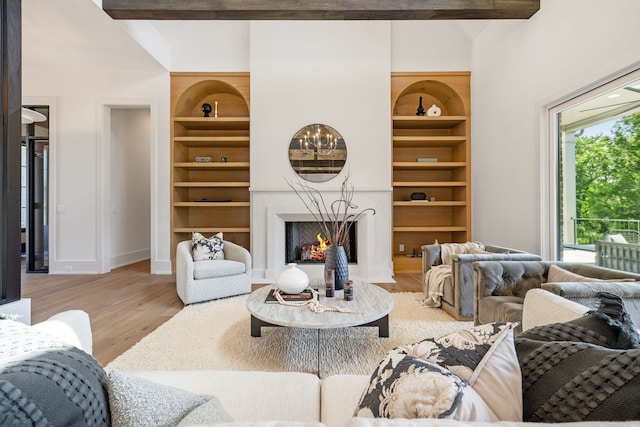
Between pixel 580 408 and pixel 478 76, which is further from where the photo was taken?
pixel 478 76

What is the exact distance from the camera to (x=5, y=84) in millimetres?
2363

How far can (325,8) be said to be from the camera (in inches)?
147

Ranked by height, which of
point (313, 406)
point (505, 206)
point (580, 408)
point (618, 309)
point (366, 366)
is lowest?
point (366, 366)

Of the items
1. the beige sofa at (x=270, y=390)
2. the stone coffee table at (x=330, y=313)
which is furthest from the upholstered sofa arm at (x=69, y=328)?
the stone coffee table at (x=330, y=313)

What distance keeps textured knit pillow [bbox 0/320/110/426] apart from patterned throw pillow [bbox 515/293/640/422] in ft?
3.02

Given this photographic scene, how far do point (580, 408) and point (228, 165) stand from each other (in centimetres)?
492

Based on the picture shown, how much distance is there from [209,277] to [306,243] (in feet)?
6.19

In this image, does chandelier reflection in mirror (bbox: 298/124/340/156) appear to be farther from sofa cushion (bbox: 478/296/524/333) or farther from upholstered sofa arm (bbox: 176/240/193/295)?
sofa cushion (bbox: 478/296/524/333)

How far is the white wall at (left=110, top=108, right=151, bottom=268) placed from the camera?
219 inches

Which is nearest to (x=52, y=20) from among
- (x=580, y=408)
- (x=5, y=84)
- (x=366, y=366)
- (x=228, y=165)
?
(x=5, y=84)

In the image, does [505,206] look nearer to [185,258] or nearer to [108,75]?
[185,258]

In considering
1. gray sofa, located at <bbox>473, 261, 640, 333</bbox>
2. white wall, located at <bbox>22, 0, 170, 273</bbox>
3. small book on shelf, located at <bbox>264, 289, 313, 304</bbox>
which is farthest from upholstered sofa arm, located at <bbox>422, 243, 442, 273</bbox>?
white wall, located at <bbox>22, 0, 170, 273</bbox>

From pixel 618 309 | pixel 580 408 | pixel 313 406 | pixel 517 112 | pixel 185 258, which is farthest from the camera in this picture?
pixel 517 112

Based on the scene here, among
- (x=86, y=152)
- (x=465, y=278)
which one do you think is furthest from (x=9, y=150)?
(x=465, y=278)
